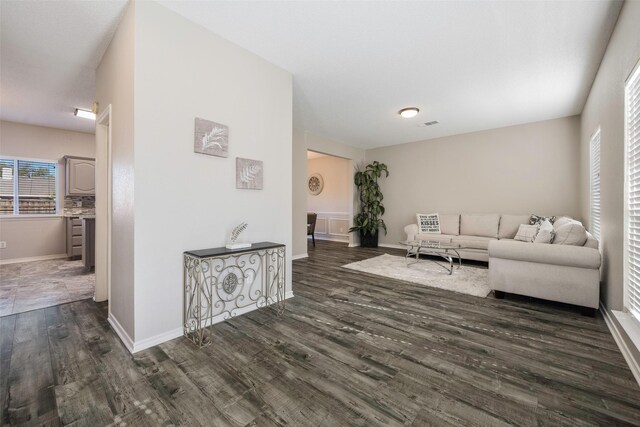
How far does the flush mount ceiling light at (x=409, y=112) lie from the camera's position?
4.36 meters

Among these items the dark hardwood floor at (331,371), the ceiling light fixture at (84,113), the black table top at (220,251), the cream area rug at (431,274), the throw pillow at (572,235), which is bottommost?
the dark hardwood floor at (331,371)

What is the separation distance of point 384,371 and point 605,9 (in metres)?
3.33

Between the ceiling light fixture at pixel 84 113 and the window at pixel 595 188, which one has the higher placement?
the ceiling light fixture at pixel 84 113

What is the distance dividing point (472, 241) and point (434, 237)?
0.70 m

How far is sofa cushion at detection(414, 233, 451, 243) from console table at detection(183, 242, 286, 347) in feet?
11.9

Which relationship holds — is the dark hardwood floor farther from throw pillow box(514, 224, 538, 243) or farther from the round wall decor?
the round wall decor

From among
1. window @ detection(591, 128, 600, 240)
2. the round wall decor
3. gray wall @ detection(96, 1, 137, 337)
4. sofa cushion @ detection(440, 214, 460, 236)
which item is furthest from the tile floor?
window @ detection(591, 128, 600, 240)

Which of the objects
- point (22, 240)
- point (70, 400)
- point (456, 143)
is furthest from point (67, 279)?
point (456, 143)

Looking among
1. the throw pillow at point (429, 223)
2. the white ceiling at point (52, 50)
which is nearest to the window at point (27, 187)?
the white ceiling at point (52, 50)

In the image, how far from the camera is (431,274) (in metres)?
4.16

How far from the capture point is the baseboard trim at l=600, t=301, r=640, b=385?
1.68 meters

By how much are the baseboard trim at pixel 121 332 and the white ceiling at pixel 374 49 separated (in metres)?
2.58

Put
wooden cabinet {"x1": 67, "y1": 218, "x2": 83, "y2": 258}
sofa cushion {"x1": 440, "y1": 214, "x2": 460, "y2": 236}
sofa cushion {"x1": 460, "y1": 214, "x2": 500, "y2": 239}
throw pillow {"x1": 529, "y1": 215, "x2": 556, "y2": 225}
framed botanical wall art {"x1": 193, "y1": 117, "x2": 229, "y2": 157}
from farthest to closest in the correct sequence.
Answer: sofa cushion {"x1": 440, "y1": 214, "x2": 460, "y2": 236} → sofa cushion {"x1": 460, "y1": 214, "x2": 500, "y2": 239} → wooden cabinet {"x1": 67, "y1": 218, "x2": 83, "y2": 258} → throw pillow {"x1": 529, "y1": 215, "x2": 556, "y2": 225} → framed botanical wall art {"x1": 193, "y1": 117, "x2": 229, "y2": 157}

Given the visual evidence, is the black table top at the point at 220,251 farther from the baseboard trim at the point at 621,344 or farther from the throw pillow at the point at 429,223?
the throw pillow at the point at 429,223
